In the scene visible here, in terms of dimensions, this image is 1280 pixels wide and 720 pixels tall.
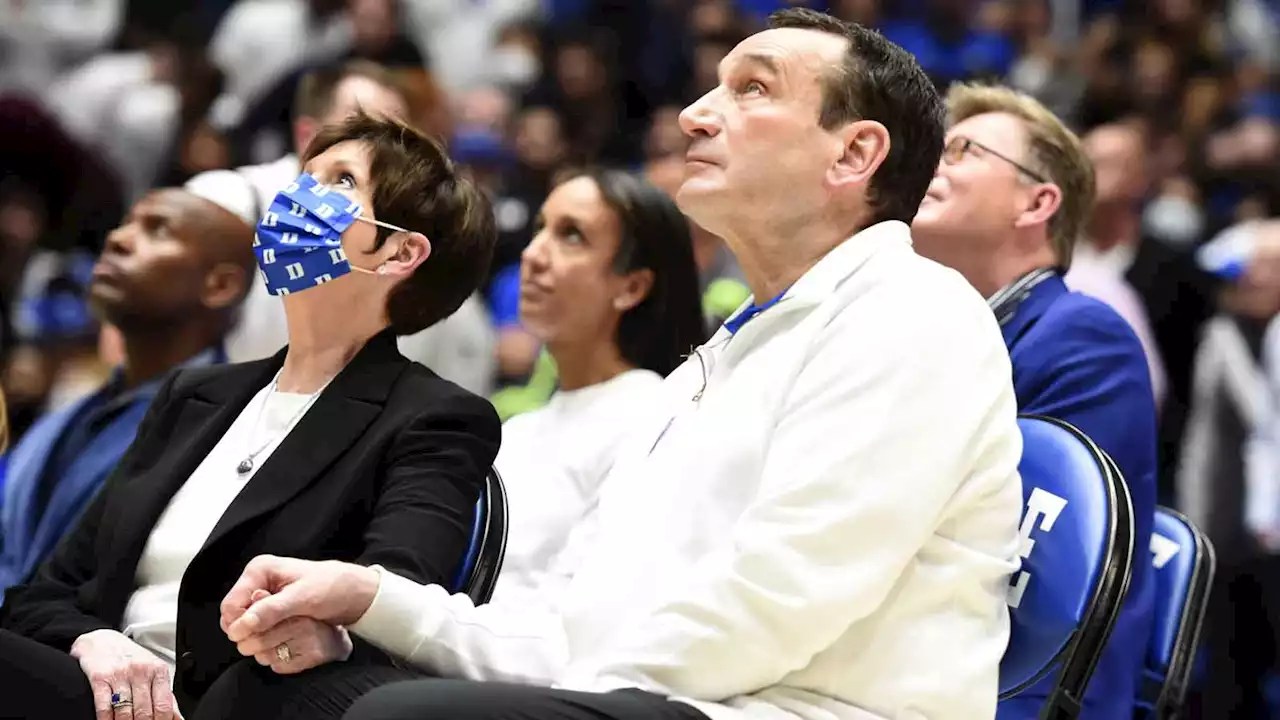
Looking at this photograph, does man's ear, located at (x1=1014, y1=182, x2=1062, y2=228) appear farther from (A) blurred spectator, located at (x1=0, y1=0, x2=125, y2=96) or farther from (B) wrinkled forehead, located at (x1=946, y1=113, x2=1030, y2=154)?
(A) blurred spectator, located at (x1=0, y1=0, x2=125, y2=96)

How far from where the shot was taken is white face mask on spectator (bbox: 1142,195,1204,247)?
8203mm

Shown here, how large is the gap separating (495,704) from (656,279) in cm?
210

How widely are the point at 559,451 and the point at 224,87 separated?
21.0 ft

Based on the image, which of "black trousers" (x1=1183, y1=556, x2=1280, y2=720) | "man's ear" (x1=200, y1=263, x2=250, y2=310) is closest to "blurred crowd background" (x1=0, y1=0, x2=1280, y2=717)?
"black trousers" (x1=1183, y1=556, x2=1280, y2=720)

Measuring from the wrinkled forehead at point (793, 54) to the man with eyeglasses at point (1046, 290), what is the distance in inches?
40.5

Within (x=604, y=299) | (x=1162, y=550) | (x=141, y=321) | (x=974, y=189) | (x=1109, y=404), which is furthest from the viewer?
(x=141, y=321)

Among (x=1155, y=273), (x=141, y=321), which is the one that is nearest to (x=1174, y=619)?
(x=141, y=321)

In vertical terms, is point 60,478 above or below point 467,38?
below

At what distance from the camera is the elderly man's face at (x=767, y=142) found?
2.97 meters

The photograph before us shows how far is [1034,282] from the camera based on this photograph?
408cm

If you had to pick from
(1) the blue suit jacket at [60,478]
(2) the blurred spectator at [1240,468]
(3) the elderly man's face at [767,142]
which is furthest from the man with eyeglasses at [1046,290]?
(2) the blurred spectator at [1240,468]

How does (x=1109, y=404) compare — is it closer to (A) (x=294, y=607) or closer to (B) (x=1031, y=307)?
(B) (x=1031, y=307)

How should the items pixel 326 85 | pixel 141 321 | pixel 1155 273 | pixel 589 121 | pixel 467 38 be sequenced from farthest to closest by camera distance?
pixel 467 38
pixel 589 121
pixel 1155 273
pixel 326 85
pixel 141 321

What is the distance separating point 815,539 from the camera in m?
2.55
